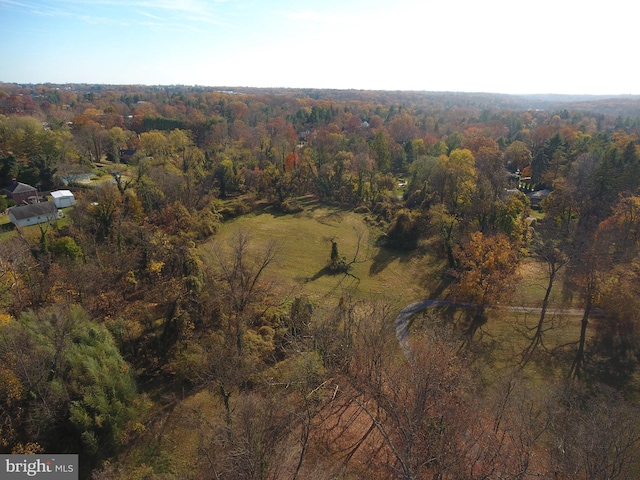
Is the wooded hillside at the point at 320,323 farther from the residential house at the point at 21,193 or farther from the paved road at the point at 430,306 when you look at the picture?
the residential house at the point at 21,193

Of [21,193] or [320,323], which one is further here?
[21,193]

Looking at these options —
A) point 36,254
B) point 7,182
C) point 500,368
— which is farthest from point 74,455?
point 7,182

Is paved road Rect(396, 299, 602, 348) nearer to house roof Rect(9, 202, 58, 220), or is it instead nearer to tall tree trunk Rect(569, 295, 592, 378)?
tall tree trunk Rect(569, 295, 592, 378)

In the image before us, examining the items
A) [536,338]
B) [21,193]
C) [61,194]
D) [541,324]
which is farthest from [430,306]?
[21,193]

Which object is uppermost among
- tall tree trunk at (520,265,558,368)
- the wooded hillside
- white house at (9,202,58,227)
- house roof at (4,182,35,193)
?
house roof at (4,182,35,193)

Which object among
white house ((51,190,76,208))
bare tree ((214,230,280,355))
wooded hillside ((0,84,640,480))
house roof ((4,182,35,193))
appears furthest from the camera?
house roof ((4,182,35,193))

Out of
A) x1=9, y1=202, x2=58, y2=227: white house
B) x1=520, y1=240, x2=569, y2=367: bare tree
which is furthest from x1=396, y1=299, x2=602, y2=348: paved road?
x1=9, y1=202, x2=58, y2=227: white house

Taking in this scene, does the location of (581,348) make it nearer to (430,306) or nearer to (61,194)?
(430,306)
